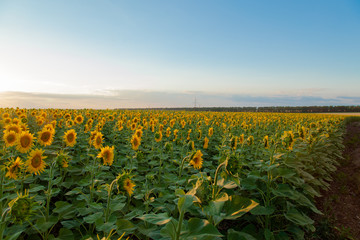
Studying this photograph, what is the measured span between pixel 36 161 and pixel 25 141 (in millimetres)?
824

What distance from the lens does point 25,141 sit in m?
3.73

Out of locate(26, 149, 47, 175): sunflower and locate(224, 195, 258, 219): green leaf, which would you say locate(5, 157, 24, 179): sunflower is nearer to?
locate(26, 149, 47, 175): sunflower

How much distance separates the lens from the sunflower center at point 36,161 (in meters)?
3.15

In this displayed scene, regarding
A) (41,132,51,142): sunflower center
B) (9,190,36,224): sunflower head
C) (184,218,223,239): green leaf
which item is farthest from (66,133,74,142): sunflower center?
(184,218,223,239): green leaf

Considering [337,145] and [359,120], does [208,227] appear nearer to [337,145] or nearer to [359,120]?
[337,145]

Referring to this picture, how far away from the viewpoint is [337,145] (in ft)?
37.7

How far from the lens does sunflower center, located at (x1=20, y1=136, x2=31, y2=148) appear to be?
3.69 m

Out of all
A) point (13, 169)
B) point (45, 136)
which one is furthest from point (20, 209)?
point (45, 136)

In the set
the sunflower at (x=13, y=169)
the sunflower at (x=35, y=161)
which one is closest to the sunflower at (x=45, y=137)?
the sunflower at (x=35, y=161)

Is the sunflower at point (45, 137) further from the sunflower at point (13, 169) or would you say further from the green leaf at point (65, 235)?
the green leaf at point (65, 235)

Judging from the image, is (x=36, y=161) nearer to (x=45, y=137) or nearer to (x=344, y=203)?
(x=45, y=137)

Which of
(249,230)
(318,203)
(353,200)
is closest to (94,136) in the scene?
(249,230)

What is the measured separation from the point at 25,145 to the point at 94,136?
4.46ft

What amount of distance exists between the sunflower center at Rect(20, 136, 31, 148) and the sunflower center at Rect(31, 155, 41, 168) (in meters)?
0.79
